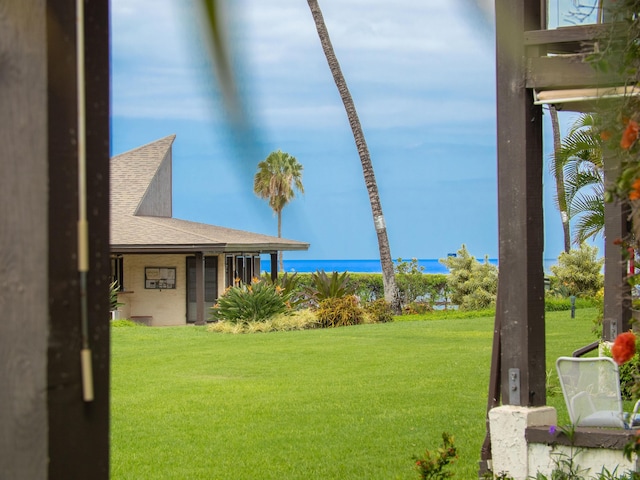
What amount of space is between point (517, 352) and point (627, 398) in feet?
15.7

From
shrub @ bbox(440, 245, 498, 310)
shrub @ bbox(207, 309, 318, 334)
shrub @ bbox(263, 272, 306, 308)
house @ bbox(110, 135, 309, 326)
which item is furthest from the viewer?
shrub @ bbox(440, 245, 498, 310)

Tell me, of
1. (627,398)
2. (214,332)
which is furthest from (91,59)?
(214,332)

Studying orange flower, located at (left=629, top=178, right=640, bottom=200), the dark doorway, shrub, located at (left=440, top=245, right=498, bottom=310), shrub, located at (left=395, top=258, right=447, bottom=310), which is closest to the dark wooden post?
orange flower, located at (left=629, top=178, right=640, bottom=200)

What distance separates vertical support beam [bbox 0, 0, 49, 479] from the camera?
6.67 feet

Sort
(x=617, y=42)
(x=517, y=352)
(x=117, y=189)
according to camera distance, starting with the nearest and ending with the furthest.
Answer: (x=617, y=42), (x=517, y=352), (x=117, y=189)

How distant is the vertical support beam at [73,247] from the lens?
2.06 meters

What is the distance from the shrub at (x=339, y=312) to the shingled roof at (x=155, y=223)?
4.41 metres

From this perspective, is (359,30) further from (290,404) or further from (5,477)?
(290,404)

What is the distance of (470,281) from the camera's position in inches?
1208

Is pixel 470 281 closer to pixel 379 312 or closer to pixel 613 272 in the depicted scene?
pixel 379 312

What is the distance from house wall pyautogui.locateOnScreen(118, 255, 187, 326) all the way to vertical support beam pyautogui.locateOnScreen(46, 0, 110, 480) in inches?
1148

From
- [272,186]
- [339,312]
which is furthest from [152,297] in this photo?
[272,186]

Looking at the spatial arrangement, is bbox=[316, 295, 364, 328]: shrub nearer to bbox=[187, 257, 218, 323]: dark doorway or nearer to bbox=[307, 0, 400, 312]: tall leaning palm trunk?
bbox=[307, 0, 400, 312]: tall leaning palm trunk

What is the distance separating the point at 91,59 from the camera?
222 cm
